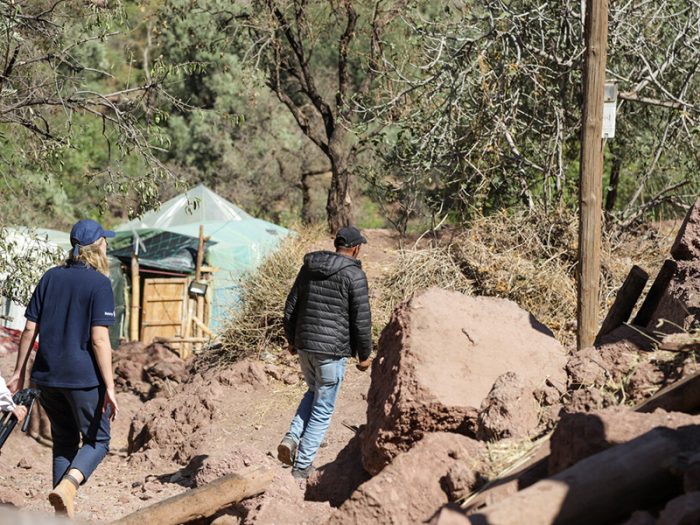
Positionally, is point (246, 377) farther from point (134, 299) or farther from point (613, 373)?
point (134, 299)

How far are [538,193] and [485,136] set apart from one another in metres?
1.03

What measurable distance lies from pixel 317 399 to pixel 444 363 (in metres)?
1.72

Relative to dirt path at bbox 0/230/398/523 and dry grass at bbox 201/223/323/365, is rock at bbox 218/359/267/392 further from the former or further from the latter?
dry grass at bbox 201/223/323/365

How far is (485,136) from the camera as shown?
38.3 feet

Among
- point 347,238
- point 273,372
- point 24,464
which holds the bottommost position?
point 24,464

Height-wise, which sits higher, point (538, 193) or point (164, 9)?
point (164, 9)

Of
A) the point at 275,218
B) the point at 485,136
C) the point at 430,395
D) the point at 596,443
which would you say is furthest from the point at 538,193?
the point at 275,218

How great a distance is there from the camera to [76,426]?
236 inches

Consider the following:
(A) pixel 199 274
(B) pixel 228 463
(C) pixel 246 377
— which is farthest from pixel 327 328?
(A) pixel 199 274

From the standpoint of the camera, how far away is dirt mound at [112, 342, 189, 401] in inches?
459

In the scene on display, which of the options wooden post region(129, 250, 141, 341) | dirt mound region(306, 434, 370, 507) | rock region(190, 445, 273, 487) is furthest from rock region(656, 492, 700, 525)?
wooden post region(129, 250, 141, 341)

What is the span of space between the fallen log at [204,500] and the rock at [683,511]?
2.96 m

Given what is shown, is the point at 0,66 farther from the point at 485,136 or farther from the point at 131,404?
the point at 485,136

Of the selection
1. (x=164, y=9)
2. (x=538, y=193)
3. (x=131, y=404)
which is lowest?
(x=131, y=404)
